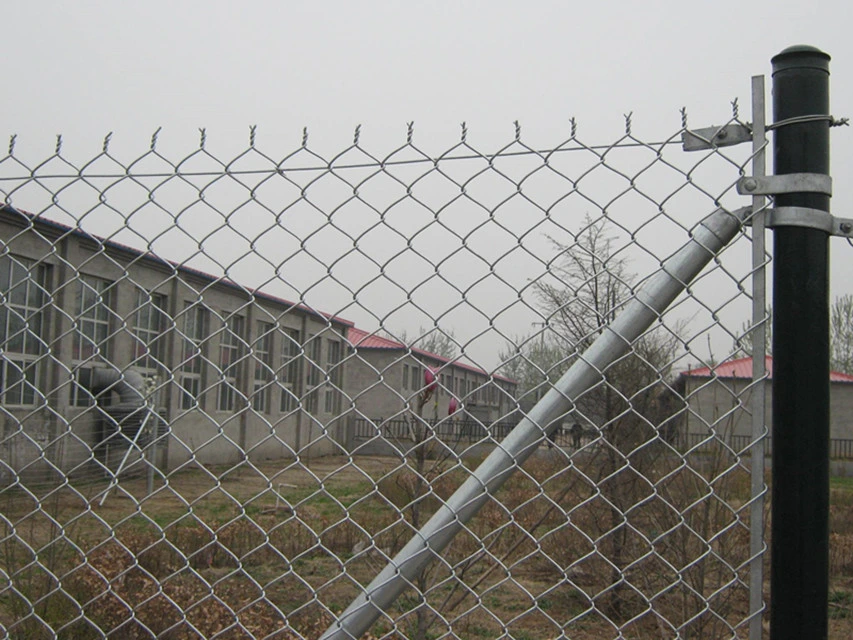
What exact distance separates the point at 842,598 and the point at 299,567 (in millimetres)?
4355

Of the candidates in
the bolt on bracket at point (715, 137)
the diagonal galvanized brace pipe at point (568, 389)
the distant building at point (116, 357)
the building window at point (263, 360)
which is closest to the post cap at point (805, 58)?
the bolt on bracket at point (715, 137)

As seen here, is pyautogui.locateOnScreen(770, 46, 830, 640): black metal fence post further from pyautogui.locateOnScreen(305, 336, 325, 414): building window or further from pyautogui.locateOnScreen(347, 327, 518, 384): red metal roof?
pyautogui.locateOnScreen(305, 336, 325, 414): building window

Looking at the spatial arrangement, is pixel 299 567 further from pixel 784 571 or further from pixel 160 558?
pixel 784 571

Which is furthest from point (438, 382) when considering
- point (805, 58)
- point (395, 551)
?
point (395, 551)

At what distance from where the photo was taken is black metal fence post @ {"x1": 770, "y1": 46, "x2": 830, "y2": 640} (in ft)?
4.01

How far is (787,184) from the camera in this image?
4.13 ft

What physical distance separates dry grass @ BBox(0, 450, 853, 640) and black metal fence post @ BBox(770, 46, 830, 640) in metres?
0.65

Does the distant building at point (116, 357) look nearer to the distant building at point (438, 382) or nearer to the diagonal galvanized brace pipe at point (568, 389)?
the distant building at point (438, 382)

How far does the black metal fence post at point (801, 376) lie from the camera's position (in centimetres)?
122

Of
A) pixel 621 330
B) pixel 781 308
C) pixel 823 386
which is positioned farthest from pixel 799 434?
pixel 621 330

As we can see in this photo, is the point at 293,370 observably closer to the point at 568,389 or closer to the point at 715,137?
the point at 568,389

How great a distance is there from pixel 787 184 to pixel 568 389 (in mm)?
502

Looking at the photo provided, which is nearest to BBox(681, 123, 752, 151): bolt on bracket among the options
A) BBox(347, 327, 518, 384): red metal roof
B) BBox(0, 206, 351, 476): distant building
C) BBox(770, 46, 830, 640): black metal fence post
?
BBox(770, 46, 830, 640): black metal fence post

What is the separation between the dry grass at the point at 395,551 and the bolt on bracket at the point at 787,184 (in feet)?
2.82
